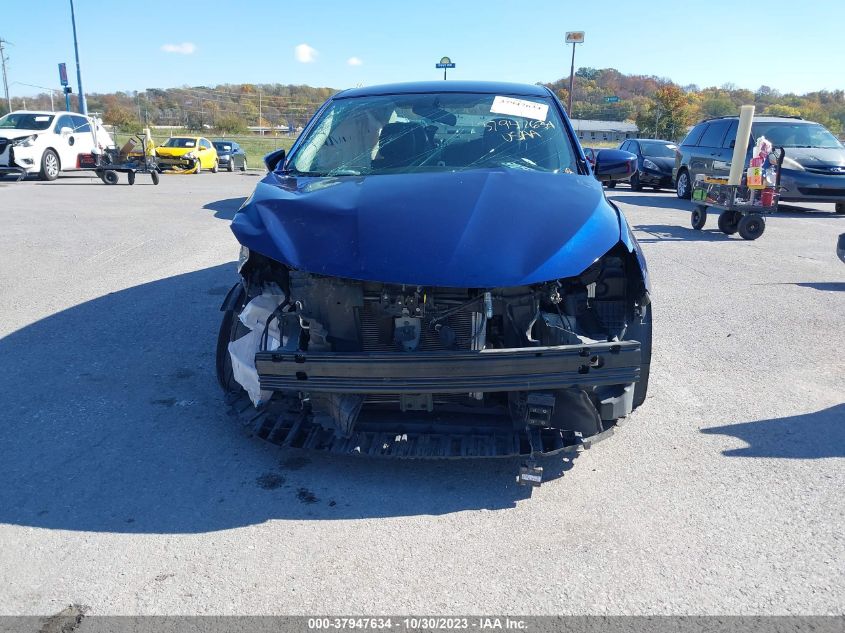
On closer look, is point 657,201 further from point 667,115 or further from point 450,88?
point 667,115

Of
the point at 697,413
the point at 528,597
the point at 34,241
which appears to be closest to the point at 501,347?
the point at 528,597

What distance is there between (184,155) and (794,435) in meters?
24.0

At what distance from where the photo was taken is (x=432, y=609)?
2.15m

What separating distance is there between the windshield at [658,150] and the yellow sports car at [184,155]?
15.7 metres

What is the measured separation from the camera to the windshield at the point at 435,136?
151 inches

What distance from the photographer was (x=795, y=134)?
517 inches

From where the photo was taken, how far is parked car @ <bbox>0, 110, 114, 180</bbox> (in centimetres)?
1723

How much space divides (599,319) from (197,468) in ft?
6.62

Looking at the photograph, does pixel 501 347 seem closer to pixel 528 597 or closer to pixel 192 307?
pixel 528 597

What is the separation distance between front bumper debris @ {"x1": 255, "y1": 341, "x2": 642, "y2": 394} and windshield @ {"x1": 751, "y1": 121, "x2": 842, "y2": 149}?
486 inches

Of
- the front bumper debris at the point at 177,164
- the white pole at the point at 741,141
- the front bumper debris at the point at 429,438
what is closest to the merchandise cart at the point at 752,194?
the white pole at the point at 741,141

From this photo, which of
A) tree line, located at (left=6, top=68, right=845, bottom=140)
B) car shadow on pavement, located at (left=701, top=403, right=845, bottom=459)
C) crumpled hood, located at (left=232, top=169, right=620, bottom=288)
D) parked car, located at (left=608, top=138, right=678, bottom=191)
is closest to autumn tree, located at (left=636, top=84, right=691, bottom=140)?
tree line, located at (left=6, top=68, right=845, bottom=140)

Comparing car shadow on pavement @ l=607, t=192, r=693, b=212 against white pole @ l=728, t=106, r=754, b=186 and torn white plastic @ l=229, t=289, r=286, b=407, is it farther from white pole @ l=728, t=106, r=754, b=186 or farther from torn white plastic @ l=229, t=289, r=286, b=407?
torn white plastic @ l=229, t=289, r=286, b=407

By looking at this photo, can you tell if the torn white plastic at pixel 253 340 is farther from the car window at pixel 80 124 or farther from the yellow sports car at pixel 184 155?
the yellow sports car at pixel 184 155
